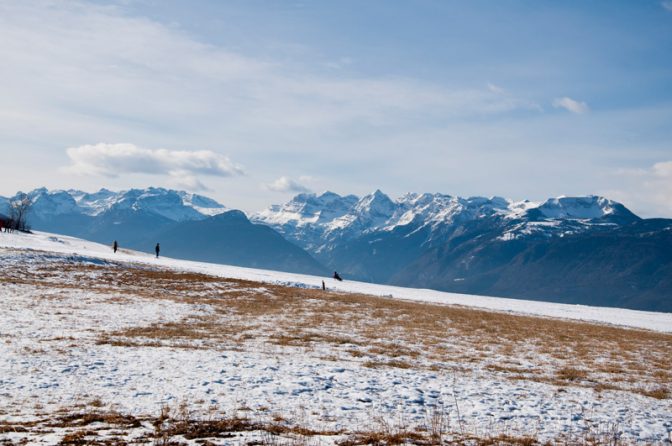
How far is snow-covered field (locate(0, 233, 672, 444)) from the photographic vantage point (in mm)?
16078

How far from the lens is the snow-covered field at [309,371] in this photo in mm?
16078

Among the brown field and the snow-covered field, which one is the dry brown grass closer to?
the brown field

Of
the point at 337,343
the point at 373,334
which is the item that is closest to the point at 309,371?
the point at 337,343

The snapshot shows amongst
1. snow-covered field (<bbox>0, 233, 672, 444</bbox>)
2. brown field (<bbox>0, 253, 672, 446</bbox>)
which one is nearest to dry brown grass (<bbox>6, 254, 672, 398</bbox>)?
brown field (<bbox>0, 253, 672, 446</bbox>)

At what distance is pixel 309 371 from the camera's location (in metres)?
22.3

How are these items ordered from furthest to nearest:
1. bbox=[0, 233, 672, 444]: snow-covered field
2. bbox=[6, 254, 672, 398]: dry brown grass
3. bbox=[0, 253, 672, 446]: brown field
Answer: bbox=[6, 254, 672, 398]: dry brown grass, bbox=[0, 233, 672, 444]: snow-covered field, bbox=[0, 253, 672, 446]: brown field

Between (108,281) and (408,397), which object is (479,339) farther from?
(108,281)

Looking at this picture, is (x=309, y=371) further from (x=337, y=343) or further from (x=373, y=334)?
(x=373, y=334)

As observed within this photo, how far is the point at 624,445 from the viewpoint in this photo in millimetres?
15188

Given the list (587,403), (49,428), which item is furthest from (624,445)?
(49,428)

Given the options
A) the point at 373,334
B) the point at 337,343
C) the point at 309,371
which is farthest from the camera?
the point at 373,334

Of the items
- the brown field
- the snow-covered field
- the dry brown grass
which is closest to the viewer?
the brown field

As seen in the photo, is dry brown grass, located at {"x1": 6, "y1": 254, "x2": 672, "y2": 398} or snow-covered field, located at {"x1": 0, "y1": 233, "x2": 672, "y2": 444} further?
dry brown grass, located at {"x1": 6, "y1": 254, "x2": 672, "y2": 398}

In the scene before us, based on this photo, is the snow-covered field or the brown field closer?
the brown field
